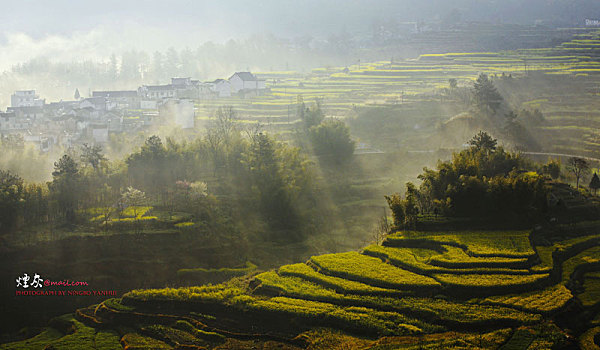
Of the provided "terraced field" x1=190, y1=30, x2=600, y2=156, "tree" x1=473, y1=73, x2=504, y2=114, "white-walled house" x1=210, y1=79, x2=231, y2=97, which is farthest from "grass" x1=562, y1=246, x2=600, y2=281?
"white-walled house" x1=210, y1=79, x2=231, y2=97

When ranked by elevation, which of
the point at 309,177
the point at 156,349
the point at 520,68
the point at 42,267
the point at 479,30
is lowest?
the point at 156,349

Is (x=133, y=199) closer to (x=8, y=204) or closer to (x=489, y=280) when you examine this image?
(x=8, y=204)

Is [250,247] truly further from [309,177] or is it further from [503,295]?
[503,295]

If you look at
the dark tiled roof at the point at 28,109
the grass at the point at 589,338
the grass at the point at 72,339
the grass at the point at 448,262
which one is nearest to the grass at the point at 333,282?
the grass at the point at 448,262

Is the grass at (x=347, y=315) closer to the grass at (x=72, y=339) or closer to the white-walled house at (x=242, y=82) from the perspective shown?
the grass at (x=72, y=339)

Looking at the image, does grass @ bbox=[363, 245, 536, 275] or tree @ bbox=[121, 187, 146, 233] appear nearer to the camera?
grass @ bbox=[363, 245, 536, 275]

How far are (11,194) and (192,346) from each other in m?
16.0

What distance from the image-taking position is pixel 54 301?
81.1ft

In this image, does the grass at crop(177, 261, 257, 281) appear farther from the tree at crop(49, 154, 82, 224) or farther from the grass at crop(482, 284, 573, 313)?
the grass at crop(482, 284, 573, 313)

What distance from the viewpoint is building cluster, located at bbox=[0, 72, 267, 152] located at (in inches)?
2063

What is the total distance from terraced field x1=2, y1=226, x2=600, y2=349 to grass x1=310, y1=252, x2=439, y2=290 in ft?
0.14

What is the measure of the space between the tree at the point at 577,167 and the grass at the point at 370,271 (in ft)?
62.2

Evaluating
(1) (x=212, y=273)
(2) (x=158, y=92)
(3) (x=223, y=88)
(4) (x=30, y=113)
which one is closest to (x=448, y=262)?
(1) (x=212, y=273)

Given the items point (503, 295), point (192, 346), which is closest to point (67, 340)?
point (192, 346)
